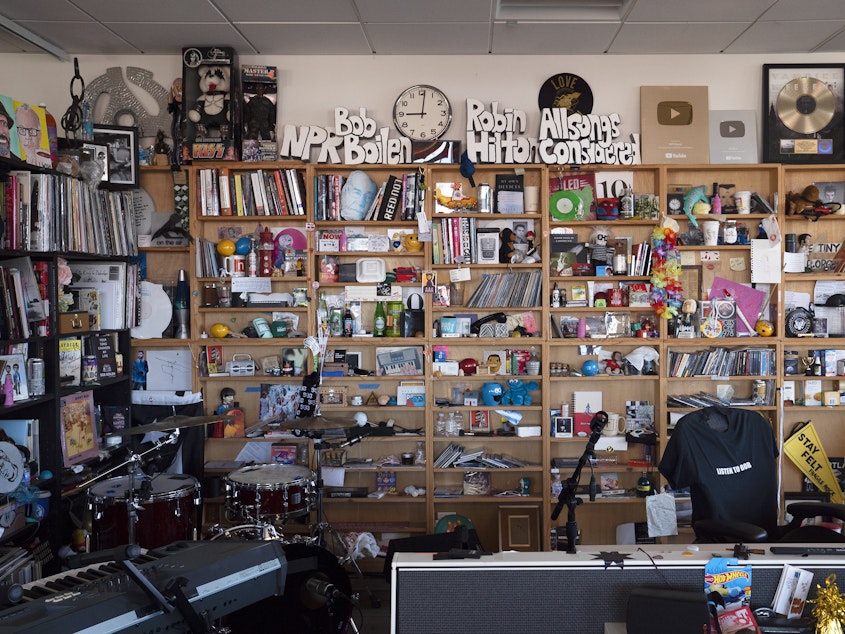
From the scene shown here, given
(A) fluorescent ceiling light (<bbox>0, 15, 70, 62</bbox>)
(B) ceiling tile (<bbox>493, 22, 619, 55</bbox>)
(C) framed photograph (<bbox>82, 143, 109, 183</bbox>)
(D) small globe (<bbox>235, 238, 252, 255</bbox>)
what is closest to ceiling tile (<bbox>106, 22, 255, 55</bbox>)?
(A) fluorescent ceiling light (<bbox>0, 15, 70, 62</bbox>)

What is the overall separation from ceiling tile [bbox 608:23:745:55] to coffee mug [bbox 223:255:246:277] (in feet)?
8.39

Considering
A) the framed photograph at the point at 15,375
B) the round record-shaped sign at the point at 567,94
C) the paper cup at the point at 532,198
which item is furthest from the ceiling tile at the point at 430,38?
the framed photograph at the point at 15,375

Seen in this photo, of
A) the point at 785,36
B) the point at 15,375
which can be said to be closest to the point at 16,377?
the point at 15,375

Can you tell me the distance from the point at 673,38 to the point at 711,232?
1141 millimetres

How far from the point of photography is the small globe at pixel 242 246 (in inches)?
170

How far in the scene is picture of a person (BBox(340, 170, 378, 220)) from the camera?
428 cm

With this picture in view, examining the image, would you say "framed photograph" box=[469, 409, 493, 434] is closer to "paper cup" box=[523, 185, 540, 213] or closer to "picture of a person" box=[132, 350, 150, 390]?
"paper cup" box=[523, 185, 540, 213]

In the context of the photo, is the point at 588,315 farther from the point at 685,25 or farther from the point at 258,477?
the point at 258,477

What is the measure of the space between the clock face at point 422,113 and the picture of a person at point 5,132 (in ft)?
6.68

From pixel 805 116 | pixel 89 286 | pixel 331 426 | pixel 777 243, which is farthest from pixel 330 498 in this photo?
pixel 805 116

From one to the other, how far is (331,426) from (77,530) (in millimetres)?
1370

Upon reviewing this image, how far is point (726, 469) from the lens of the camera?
307cm

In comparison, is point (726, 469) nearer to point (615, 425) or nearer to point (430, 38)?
point (615, 425)

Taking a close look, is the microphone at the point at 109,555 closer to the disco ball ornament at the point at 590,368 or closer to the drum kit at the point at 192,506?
the drum kit at the point at 192,506
